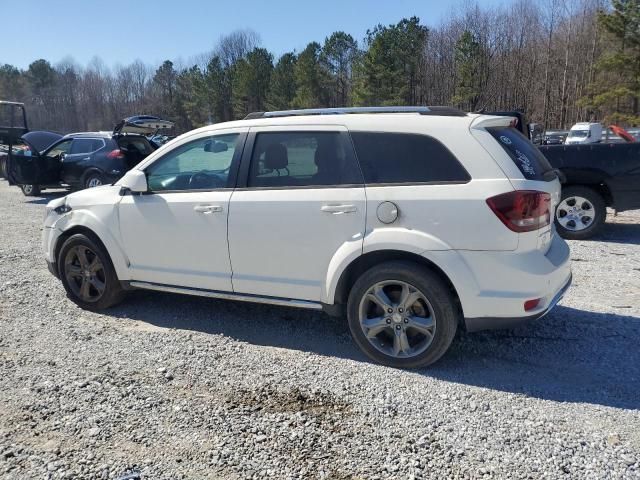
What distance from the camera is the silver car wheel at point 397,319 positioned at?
367 centimetres

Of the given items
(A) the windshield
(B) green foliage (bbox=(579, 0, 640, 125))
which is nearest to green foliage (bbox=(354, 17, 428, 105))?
(B) green foliage (bbox=(579, 0, 640, 125))

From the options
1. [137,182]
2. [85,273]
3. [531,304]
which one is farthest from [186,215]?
[531,304]

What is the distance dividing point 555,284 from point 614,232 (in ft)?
19.2

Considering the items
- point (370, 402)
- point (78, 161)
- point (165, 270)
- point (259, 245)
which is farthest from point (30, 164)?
point (370, 402)

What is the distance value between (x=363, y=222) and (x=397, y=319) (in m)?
0.74

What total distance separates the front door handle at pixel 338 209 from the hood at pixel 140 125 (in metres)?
9.97

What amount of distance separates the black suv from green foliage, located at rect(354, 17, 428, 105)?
37977 mm

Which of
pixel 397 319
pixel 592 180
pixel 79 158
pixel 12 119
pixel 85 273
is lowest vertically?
pixel 397 319

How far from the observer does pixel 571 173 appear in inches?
305

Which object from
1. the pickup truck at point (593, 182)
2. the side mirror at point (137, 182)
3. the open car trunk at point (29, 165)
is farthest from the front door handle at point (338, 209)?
the open car trunk at point (29, 165)

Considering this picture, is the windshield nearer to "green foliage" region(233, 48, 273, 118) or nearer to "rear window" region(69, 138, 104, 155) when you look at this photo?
"rear window" region(69, 138, 104, 155)

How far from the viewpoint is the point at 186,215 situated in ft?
14.3

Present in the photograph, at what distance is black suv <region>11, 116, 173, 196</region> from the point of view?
12602 mm

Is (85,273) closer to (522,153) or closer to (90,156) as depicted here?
(522,153)
